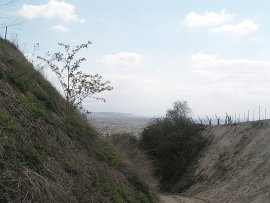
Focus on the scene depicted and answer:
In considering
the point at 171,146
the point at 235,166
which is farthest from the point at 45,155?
the point at 171,146

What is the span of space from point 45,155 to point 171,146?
36.8 meters

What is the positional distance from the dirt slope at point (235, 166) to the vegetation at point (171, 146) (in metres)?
1.85

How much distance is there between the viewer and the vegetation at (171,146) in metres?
42.5

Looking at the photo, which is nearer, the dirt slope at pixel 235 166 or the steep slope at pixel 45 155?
the steep slope at pixel 45 155

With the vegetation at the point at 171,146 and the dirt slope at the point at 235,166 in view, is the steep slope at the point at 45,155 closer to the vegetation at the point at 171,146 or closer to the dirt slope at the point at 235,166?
the dirt slope at the point at 235,166

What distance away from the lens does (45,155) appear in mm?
8102

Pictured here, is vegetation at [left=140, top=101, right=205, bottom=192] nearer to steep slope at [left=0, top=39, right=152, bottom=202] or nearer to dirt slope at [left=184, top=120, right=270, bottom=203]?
dirt slope at [left=184, top=120, right=270, bottom=203]

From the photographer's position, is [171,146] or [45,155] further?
[171,146]

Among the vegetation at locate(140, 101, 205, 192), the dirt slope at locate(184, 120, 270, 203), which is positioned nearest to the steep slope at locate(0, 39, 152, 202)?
the dirt slope at locate(184, 120, 270, 203)

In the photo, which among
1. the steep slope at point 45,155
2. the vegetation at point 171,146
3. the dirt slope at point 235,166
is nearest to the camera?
the steep slope at point 45,155

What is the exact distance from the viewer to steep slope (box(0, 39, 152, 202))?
644 centimetres

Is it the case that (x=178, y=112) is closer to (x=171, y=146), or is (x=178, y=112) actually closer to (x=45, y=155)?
(x=171, y=146)

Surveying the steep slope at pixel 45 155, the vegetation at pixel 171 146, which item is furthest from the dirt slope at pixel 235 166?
the steep slope at pixel 45 155

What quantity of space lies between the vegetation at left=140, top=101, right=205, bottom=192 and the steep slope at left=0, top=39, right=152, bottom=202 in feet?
89.7
